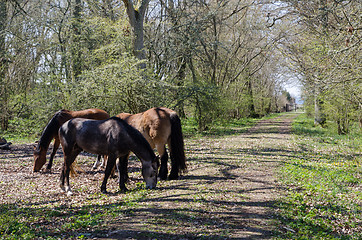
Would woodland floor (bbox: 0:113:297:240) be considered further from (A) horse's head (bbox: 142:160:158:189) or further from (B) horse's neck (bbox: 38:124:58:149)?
(B) horse's neck (bbox: 38:124:58:149)

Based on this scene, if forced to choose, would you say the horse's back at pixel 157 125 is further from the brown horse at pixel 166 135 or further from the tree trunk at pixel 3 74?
the tree trunk at pixel 3 74

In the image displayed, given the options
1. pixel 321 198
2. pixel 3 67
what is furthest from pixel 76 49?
pixel 321 198

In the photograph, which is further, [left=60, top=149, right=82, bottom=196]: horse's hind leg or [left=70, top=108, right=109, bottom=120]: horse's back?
[left=70, top=108, right=109, bottom=120]: horse's back

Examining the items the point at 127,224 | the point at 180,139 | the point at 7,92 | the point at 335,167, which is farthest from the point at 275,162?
the point at 7,92

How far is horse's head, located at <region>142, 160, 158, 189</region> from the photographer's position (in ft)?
22.1

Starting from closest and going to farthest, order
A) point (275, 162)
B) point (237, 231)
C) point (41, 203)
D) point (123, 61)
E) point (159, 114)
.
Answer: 1. point (237, 231)
2. point (41, 203)
3. point (159, 114)
4. point (275, 162)
5. point (123, 61)

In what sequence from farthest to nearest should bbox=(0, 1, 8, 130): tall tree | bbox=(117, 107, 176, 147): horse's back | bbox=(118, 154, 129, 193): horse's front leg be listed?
bbox=(0, 1, 8, 130): tall tree, bbox=(117, 107, 176, 147): horse's back, bbox=(118, 154, 129, 193): horse's front leg

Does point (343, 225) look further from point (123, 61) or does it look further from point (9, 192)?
point (123, 61)

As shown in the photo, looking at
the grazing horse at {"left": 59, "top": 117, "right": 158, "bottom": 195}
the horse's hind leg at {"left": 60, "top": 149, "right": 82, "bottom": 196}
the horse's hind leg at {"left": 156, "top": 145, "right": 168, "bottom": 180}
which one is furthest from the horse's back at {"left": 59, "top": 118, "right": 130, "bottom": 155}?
the horse's hind leg at {"left": 156, "top": 145, "right": 168, "bottom": 180}

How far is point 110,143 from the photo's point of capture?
6.68 metres

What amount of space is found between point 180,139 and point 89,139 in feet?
7.57

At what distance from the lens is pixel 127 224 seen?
182 inches

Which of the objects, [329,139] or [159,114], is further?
[329,139]

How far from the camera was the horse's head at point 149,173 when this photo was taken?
6.73m
